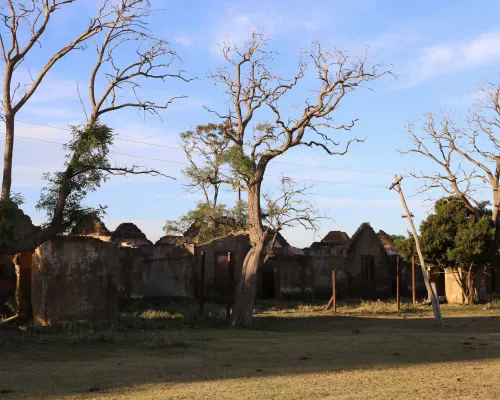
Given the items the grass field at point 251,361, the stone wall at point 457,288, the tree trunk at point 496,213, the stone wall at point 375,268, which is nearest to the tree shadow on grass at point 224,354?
the grass field at point 251,361

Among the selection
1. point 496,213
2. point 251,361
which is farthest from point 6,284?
point 496,213

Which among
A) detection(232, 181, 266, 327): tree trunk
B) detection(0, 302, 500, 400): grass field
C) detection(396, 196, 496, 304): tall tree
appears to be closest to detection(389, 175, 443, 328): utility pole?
detection(0, 302, 500, 400): grass field

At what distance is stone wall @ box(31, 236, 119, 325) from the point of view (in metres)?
17.0

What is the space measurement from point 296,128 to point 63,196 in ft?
24.1

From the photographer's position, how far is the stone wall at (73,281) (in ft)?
55.9

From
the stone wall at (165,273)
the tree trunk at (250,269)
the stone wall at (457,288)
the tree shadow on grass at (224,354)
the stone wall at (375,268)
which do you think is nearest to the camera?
the tree shadow on grass at (224,354)

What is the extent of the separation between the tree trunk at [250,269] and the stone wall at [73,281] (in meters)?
3.62

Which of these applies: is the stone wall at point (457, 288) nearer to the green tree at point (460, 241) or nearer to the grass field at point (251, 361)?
the green tree at point (460, 241)

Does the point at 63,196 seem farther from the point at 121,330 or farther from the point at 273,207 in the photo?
the point at 273,207

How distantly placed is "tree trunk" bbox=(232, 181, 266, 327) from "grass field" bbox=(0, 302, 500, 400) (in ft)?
2.12

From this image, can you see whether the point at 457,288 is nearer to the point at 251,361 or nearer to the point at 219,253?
the point at 219,253

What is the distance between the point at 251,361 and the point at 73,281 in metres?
7.19

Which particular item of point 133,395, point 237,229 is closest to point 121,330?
point 237,229

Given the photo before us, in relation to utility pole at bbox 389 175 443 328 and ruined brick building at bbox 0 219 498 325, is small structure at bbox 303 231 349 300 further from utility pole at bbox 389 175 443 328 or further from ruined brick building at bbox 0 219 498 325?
utility pole at bbox 389 175 443 328
